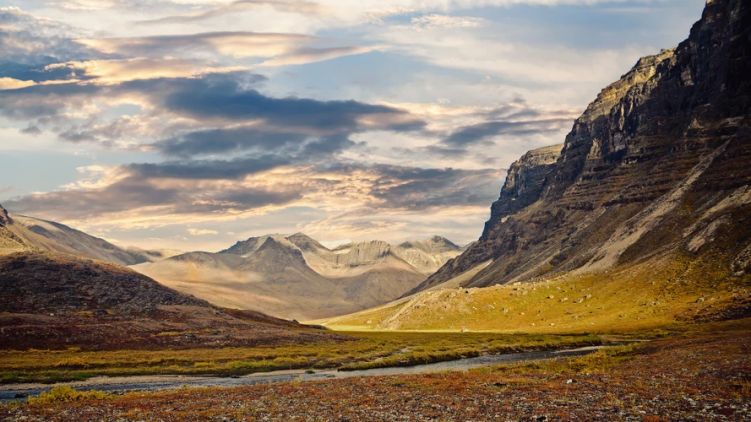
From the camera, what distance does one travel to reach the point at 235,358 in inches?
4441

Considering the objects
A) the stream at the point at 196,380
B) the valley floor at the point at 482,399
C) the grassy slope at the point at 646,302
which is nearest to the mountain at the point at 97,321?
the stream at the point at 196,380

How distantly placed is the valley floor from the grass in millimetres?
36332

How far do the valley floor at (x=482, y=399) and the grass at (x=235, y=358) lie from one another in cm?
3633

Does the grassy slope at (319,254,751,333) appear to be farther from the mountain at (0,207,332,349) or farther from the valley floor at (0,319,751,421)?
the valley floor at (0,319,751,421)

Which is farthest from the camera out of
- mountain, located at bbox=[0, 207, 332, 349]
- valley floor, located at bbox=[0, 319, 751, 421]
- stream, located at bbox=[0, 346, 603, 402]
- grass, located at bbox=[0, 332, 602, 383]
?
mountain, located at bbox=[0, 207, 332, 349]

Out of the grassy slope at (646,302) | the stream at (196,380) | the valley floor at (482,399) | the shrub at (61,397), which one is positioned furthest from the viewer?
the grassy slope at (646,302)

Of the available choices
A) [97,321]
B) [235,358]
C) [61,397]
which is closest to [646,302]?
[235,358]

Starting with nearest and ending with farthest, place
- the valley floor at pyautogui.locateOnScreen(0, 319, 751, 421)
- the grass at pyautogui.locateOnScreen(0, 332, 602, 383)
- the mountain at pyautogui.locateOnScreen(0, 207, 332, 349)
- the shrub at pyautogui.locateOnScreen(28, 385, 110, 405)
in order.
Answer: the valley floor at pyautogui.locateOnScreen(0, 319, 751, 421) → the shrub at pyautogui.locateOnScreen(28, 385, 110, 405) → the grass at pyautogui.locateOnScreen(0, 332, 602, 383) → the mountain at pyautogui.locateOnScreen(0, 207, 332, 349)

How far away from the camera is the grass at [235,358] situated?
97250 mm

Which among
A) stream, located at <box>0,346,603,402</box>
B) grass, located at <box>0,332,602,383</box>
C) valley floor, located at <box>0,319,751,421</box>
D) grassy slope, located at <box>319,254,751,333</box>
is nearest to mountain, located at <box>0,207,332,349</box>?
grass, located at <box>0,332,602,383</box>

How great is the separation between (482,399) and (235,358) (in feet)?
246

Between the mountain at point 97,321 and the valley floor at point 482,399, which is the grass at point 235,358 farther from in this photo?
the valley floor at point 482,399

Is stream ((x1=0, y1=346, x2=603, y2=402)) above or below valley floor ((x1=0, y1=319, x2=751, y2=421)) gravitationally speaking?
below

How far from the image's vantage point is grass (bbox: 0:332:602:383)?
97250mm
